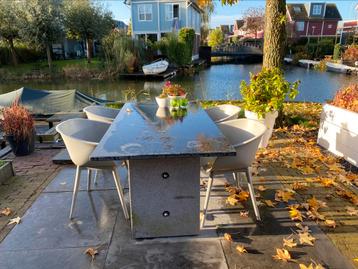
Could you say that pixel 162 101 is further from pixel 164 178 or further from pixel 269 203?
pixel 269 203

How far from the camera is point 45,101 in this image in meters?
6.69

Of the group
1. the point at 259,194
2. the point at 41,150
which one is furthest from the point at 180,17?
the point at 259,194

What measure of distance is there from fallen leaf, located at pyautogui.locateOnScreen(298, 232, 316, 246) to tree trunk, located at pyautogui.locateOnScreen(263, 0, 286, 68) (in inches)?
144

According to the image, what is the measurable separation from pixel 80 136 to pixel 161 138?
3.71 feet

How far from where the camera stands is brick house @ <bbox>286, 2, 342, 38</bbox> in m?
35.2

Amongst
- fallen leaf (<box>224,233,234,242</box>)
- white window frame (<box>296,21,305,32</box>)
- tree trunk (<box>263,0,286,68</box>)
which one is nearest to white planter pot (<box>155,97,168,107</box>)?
fallen leaf (<box>224,233,234,242</box>)

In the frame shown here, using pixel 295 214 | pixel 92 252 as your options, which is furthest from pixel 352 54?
pixel 92 252

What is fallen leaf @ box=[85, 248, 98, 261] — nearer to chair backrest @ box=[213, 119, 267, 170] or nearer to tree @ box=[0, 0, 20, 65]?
chair backrest @ box=[213, 119, 267, 170]

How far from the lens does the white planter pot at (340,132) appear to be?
12.1 ft

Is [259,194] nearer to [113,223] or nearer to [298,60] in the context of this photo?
[113,223]

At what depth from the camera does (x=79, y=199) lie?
2988 mm

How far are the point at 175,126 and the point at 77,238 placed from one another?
1.29 m

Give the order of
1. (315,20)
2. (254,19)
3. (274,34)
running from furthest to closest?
(254,19)
(315,20)
(274,34)

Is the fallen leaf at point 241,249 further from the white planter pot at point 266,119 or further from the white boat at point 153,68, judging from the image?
the white boat at point 153,68
